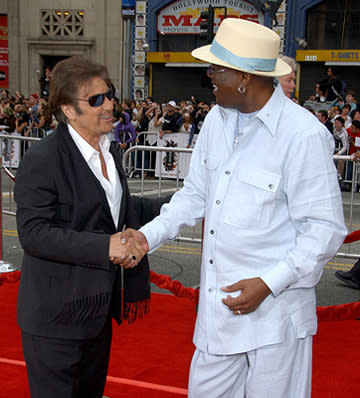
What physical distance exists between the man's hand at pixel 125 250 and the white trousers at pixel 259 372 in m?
0.48

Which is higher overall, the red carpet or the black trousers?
the black trousers

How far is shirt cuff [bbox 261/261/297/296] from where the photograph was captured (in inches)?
80.3

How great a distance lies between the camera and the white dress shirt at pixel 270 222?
6.68 feet

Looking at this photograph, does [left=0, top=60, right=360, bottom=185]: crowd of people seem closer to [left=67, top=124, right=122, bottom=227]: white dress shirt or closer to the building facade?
[left=67, top=124, right=122, bottom=227]: white dress shirt

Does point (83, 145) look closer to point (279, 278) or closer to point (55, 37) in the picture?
point (279, 278)

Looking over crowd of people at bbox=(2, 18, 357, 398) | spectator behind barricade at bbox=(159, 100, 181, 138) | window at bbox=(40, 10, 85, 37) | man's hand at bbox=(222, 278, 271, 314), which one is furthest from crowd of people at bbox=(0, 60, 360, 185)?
window at bbox=(40, 10, 85, 37)

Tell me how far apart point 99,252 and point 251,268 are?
0.63 metres

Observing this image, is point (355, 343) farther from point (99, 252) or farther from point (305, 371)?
point (99, 252)

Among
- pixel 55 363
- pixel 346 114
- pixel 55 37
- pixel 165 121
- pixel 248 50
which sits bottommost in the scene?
pixel 55 363

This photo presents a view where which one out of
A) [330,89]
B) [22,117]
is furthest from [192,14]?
[22,117]

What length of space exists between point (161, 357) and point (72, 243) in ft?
6.47

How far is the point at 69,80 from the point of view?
2520mm

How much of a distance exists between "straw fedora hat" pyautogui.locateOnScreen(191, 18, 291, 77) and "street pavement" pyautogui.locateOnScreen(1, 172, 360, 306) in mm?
3767

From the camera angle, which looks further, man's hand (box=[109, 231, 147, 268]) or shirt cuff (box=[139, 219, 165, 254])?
shirt cuff (box=[139, 219, 165, 254])
